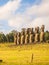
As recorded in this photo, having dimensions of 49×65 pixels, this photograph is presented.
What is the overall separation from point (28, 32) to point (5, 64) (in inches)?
2211

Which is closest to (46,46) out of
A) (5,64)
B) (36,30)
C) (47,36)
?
(36,30)

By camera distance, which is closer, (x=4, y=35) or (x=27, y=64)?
(x=27, y=64)

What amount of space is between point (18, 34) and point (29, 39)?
23.1 ft

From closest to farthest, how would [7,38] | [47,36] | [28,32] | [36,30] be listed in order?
[36,30] → [28,32] → [47,36] → [7,38]

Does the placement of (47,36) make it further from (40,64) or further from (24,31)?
(40,64)

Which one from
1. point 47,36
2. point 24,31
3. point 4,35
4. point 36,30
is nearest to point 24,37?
point 24,31

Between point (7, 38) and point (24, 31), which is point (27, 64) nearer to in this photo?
point (24, 31)

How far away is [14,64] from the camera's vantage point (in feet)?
108

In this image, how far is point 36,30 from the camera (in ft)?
275

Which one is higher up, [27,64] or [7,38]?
[27,64]

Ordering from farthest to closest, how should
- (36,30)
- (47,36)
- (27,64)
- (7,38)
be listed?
(7,38) < (47,36) < (36,30) < (27,64)

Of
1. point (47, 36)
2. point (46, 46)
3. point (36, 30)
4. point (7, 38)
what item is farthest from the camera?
point (7, 38)

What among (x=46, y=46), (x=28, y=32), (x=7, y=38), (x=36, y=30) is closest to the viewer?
(x=46, y=46)

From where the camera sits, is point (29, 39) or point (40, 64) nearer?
point (40, 64)
